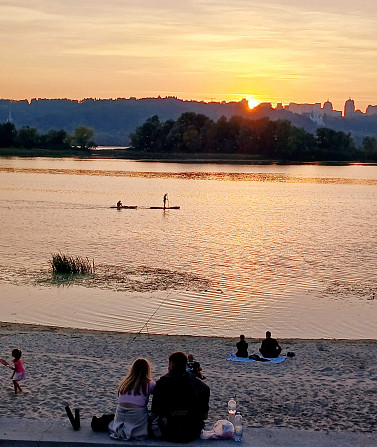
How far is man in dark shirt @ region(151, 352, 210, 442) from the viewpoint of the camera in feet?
28.5

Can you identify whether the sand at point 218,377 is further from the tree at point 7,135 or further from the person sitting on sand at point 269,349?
the tree at point 7,135

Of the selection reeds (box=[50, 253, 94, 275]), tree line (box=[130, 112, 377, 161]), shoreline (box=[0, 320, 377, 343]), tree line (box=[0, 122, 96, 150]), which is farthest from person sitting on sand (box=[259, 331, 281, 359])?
tree line (box=[0, 122, 96, 150])

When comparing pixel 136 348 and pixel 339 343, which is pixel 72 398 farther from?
pixel 339 343

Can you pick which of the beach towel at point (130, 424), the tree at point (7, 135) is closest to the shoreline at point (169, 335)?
the beach towel at point (130, 424)

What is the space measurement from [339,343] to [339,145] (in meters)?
145

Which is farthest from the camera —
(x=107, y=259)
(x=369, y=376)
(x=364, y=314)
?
(x=107, y=259)

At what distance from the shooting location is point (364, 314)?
22.0m

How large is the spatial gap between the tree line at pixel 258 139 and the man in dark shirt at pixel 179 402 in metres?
143

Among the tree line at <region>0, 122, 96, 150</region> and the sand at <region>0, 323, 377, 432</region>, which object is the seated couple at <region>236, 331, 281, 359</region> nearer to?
the sand at <region>0, 323, 377, 432</region>

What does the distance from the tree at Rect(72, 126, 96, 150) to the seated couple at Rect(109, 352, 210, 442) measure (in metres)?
161

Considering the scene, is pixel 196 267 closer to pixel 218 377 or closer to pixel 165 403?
pixel 218 377

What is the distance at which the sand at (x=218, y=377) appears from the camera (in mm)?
10492

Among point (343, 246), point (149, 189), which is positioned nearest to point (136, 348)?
point (343, 246)

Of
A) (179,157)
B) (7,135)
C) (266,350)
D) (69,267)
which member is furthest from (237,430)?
(179,157)
